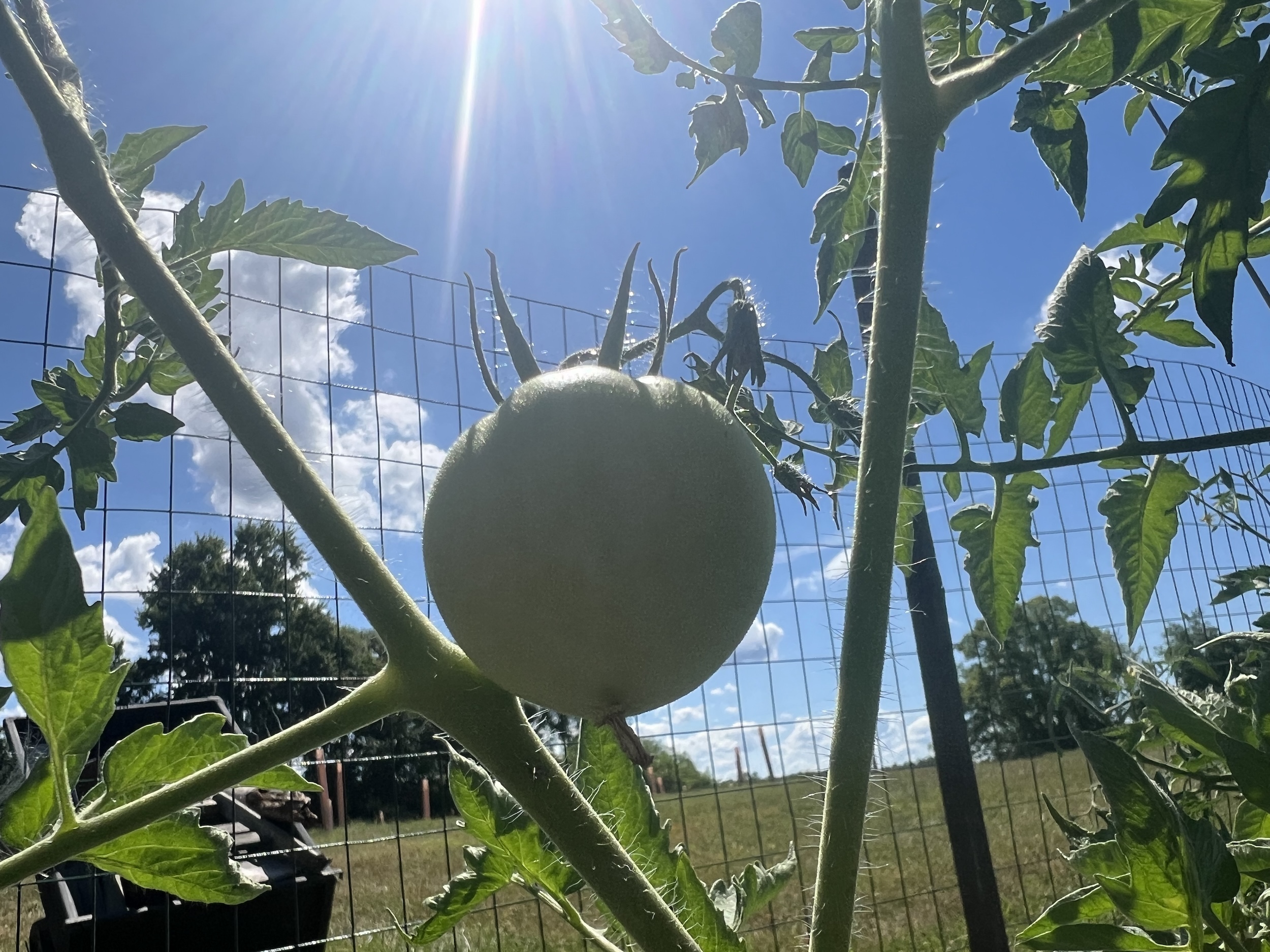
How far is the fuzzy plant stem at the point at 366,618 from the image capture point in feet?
1.83

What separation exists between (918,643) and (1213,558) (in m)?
3.22

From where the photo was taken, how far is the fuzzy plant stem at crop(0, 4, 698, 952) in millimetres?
558

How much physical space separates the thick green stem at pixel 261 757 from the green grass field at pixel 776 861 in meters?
2.88

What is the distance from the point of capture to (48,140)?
1.87ft

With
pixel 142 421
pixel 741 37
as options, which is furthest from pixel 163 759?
pixel 741 37

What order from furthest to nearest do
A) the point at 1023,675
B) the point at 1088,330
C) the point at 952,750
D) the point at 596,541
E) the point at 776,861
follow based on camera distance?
the point at 1023,675
the point at 776,861
the point at 952,750
the point at 1088,330
the point at 596,541

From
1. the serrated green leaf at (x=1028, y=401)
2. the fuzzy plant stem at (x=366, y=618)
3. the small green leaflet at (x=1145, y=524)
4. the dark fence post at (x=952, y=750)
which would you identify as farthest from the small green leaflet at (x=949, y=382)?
the dark fence post at (x=952, y=750)

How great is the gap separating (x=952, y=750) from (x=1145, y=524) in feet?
6.77

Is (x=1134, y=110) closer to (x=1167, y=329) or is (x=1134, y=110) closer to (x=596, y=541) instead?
(x=1167, y=329)

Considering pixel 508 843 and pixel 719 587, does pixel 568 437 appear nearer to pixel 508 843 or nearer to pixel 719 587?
pixel 719 587

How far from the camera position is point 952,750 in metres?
2.71

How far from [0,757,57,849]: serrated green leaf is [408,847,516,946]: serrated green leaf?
30cm

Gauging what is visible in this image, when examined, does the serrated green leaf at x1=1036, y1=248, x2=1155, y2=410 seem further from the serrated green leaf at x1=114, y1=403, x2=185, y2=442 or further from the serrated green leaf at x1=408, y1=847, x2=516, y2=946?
the serrated green leaf at x1=114, y1=403, x2=185, y2=442

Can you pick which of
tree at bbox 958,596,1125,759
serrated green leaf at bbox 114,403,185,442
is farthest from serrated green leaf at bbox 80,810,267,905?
tree at bbox 958,596,1125,759
